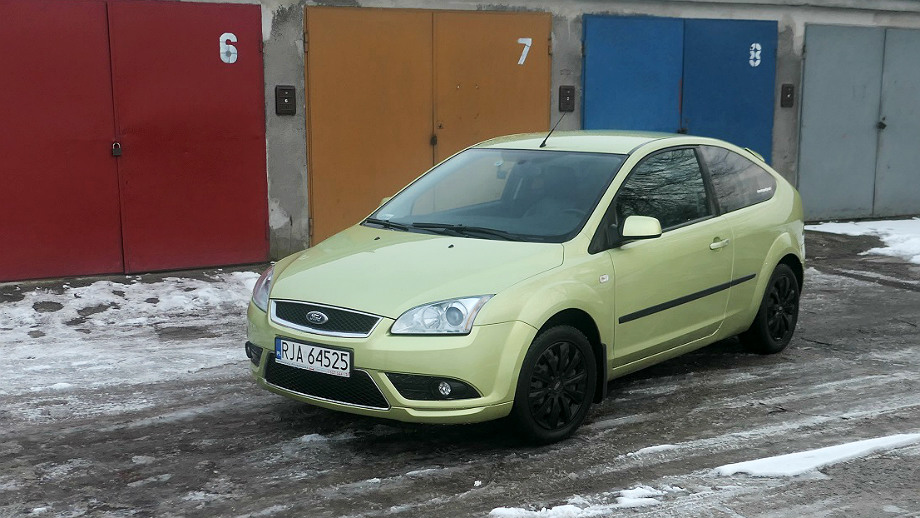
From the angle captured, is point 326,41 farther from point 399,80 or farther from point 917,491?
point 917,491

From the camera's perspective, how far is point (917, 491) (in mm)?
4637

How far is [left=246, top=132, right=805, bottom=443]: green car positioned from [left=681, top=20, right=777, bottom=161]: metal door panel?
5.53 m

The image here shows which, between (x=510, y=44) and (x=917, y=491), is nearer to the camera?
(x=917, y=491)

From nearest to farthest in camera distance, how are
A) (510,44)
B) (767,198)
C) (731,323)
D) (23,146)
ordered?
(731,323), (767,198), (23,146), (510,44)

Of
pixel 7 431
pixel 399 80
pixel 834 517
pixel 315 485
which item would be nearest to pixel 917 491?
pixel 834 517

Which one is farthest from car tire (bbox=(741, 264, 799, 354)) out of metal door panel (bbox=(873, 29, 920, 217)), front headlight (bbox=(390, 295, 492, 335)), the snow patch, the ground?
metal door panel (bbox=(873, 29, 920, 217))

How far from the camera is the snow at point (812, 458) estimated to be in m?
4.87

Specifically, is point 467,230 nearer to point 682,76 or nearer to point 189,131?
point 189,131

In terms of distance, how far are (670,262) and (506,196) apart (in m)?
1.02

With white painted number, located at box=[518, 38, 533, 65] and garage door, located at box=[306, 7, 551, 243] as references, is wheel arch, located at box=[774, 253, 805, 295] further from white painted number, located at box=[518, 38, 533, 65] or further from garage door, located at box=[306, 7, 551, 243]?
white painted number, located at box=[518, 38, 533, 65]

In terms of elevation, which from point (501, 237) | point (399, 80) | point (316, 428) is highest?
point (399, 80)

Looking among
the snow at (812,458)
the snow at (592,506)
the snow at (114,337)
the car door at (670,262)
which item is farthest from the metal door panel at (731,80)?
the snow at (592,506)

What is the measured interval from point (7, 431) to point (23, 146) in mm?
4393

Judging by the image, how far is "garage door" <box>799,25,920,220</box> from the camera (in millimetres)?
13305
